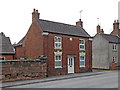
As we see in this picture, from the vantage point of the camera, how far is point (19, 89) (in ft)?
37.9

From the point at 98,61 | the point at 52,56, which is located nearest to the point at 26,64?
the point at 52,56

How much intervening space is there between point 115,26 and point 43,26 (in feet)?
84.4

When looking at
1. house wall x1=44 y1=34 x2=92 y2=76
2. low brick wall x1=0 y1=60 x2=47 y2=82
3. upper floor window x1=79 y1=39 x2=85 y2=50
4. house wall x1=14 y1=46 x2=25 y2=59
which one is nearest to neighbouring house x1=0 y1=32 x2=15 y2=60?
house wall x1=14 y1=46 x2=25 y2=59

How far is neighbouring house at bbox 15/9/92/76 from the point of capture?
20.3 metres

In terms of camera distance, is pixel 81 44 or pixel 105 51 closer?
pixel 81 44

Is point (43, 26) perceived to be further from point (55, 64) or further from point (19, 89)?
point (19, 89)

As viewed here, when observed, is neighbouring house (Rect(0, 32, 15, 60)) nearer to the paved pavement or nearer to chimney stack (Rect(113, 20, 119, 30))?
the paved pavement

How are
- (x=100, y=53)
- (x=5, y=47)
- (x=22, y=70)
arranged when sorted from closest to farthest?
(x=22, y=70) < (x=5, y=47) < (x=100, y=53)

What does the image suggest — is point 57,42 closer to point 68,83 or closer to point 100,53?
point 68,83

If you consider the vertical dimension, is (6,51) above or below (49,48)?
below

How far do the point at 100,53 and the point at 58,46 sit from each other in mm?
16490

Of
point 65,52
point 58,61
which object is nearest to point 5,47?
point 58,61

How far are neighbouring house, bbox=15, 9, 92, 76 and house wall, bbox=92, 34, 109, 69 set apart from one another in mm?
9654

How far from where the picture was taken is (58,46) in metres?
21.5
